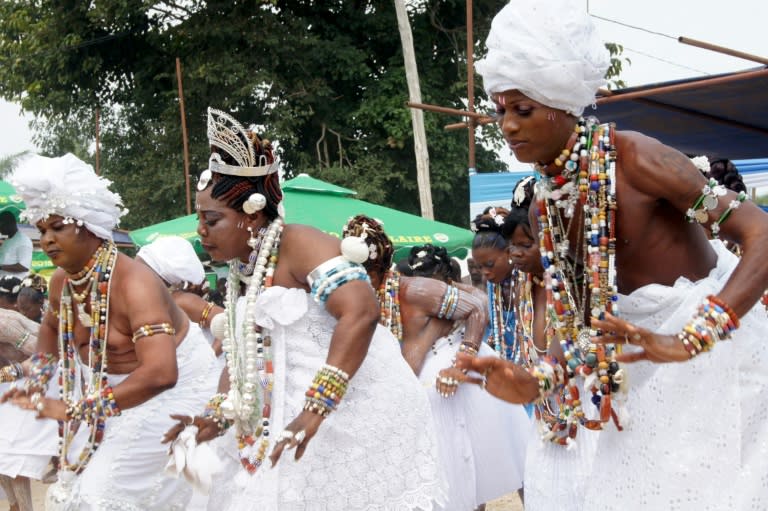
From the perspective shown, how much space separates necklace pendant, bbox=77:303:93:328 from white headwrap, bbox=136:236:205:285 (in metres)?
2.45

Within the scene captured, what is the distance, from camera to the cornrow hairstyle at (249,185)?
13.3ft

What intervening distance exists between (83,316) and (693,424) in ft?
10.3

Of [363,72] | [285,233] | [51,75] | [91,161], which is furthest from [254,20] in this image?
[285,233]

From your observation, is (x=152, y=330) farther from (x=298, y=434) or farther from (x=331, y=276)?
(x=298, y=434)

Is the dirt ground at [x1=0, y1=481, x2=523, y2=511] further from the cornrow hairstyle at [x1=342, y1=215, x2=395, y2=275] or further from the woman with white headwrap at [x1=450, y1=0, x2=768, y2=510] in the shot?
the woman with white headwrap at [x1=450, y1=0, x2=768, y2=510]

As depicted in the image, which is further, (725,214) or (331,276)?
(331,276)

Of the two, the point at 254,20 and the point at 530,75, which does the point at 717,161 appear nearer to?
the point at 530,75

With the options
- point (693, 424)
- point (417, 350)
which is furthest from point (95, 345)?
Result: point (693, 424)

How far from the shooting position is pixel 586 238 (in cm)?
318

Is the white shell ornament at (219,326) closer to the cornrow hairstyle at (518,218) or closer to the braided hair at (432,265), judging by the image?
the cornrow hairstyle at (518,218)

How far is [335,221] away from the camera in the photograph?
11.4 metres

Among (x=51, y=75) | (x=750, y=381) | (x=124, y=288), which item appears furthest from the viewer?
(x=51, y=75)

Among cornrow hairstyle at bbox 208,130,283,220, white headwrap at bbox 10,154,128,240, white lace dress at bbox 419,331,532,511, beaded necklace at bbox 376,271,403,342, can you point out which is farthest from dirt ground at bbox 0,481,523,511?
cornrow hairstyle at bbox 208,130,283,220

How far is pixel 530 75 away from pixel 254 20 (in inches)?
709
